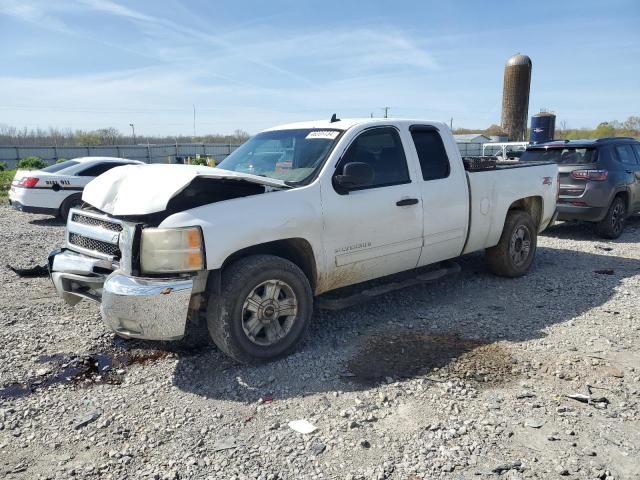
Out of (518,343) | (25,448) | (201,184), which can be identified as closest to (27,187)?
(201,184)

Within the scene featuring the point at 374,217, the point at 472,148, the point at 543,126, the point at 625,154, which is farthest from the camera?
the point at 472,148

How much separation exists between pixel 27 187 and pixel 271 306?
9.50 m

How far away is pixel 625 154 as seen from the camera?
387 inches

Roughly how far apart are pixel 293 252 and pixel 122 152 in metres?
33.2

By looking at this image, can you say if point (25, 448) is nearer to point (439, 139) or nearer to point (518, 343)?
point (518, 343)

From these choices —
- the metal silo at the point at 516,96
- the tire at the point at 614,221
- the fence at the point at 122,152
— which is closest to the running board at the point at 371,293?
the tire at the point at 614,221

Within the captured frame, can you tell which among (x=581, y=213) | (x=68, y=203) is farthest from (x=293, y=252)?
(x=68, y=203)

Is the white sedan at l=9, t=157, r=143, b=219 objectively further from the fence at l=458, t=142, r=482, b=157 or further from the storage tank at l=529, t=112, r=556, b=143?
the fence at l=458, t=142, r=482, b=157

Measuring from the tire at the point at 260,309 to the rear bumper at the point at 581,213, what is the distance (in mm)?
6885

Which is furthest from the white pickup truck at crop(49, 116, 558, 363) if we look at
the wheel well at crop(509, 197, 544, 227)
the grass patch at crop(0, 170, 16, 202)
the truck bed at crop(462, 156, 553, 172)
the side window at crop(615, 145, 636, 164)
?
the grass patch at crop(0, 170, 16, 202)

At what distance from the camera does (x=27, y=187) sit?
36.8ft

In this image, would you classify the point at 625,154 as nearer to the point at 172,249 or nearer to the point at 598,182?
the point at 598,182

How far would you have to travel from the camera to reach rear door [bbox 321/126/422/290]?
14.6 ft

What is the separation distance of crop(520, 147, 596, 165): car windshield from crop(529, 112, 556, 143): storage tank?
994 inches
